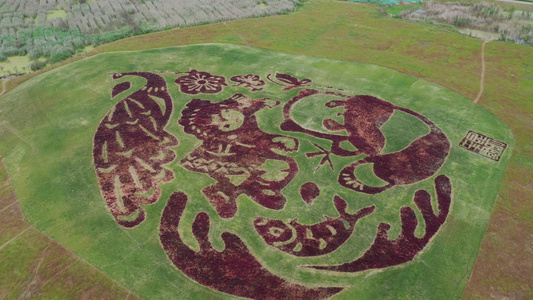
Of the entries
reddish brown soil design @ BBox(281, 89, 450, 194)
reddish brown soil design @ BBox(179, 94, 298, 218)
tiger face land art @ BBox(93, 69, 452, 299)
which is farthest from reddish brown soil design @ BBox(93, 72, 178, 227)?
reddish brown soil design @ BBox(281, 89, 450, 194)

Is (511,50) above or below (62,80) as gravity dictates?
below

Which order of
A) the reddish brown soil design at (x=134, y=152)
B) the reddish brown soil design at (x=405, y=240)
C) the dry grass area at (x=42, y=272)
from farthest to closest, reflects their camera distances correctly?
the reddish brown soil design at (x=134, y=152) → the reddish brown soil design at (x=405, y=240) → the dry grass area at (x=42, y=272)

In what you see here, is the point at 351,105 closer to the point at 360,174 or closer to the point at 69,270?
the point at 360,174

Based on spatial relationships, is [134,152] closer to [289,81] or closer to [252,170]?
[252,170]

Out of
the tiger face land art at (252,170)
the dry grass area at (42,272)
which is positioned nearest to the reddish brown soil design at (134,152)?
the tiger face land art at (252,170)

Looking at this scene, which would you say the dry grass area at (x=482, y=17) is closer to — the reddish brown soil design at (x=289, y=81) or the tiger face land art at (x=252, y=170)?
the reddish brown soil design at (x=289, y=81)

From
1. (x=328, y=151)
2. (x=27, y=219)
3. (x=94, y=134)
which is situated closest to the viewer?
(x=27, y=219)

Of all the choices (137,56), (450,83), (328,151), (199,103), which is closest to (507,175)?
(328,151)
